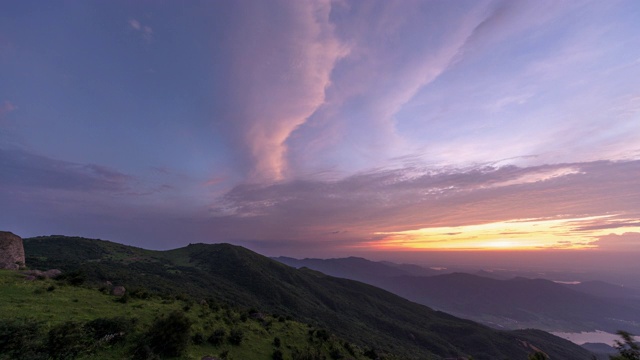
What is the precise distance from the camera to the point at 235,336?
26.3 metres

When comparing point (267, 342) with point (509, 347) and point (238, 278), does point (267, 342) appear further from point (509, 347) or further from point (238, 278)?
point (509, 347)

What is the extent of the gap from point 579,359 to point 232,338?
215627mm

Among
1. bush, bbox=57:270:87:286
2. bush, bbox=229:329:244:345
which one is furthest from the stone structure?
bush, bbox=229:329:244:345

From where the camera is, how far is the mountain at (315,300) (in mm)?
102625

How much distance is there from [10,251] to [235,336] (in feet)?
99.0

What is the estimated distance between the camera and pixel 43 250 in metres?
103

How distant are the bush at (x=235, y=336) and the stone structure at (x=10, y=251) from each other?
2738 centimetres

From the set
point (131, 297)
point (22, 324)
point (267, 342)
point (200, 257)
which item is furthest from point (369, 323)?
point (22, 324)

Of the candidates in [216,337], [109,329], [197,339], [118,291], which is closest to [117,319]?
[109,329]

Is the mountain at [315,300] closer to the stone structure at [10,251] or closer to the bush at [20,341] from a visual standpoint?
the stone structure at [10,251]

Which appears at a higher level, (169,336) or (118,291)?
(118,291)

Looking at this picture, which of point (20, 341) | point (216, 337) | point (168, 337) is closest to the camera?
point (20, 341)

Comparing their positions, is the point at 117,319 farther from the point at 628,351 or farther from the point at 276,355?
the point at 628,351

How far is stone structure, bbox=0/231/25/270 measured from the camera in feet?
98.1
